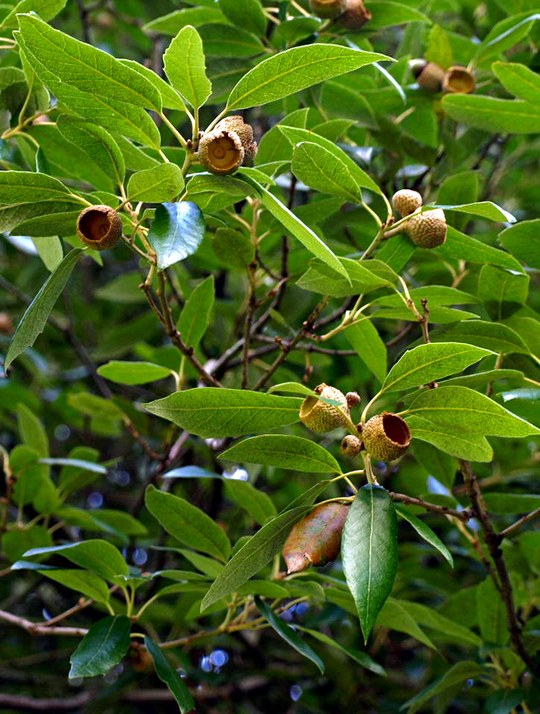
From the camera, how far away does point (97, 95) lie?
0.87 m

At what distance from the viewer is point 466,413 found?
895mm

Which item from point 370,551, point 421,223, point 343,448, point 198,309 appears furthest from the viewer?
point 198,309

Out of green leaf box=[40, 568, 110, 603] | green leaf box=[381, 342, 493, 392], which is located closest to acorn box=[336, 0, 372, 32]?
green leaf box=[381, 342, 493, 392]

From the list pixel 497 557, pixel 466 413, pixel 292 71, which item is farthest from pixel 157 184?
pixel 497 557

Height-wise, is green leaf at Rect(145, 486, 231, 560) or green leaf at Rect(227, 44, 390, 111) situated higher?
green leaf at Rect(227, 44, 390, 111)

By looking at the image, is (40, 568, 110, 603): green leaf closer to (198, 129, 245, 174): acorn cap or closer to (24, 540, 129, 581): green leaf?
(24, 540, 129, 581): green leaf

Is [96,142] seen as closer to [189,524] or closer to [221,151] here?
[221,151]

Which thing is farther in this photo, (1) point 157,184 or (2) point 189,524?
(2) point 189,524

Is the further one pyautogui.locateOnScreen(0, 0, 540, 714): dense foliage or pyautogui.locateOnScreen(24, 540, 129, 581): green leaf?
pyautogui.locateOnScreen(24, 540, 129, 581): green leaf

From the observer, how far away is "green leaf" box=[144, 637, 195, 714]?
1.07m

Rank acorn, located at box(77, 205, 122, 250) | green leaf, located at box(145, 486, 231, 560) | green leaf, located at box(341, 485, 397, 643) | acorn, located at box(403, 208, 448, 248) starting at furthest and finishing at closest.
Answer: green leaf, located at box(145, 486, 231, 560) → acorn, located at box(403, 208, 448, 248) → acorn, located at box(77, 205, 122, 250) → green leaf, located at box(341, 485, 397, 643)

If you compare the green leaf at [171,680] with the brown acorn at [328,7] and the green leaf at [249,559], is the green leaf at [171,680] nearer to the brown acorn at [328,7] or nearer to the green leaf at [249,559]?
the green leaf at [249,559]

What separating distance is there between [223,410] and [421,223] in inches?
13.5

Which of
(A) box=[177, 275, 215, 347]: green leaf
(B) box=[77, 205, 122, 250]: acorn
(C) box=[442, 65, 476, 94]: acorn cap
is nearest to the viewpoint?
(B) box=[77, 205, 122, 250]: acorn
